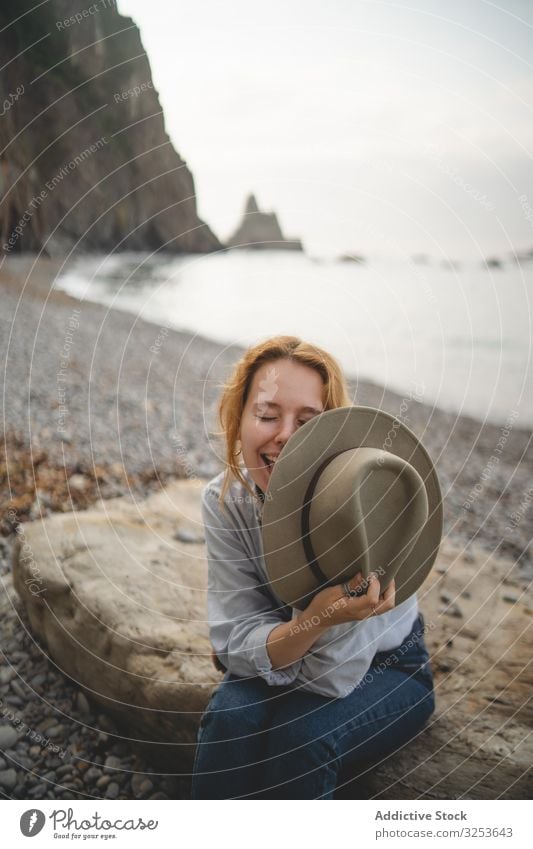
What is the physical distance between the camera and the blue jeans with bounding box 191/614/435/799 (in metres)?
1.22

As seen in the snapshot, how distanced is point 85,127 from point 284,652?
5.24 metres

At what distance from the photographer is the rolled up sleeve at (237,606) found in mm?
1266

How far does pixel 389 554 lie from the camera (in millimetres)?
1185

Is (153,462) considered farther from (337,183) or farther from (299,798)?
(299,798)

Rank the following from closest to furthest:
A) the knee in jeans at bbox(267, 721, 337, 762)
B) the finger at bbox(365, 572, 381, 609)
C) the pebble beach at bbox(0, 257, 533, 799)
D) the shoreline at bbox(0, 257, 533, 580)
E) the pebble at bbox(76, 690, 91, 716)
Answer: the finger at bbox(365, 572, 381, 609)
the knee in jeans at bbox(267, 721, 337, 762)
the pebble beach at bbox(0, 257, 533, 799)
the pebble at bbox(76, 690, 91, 716)
the shoreline at bbox(0, 257, 533, 580)

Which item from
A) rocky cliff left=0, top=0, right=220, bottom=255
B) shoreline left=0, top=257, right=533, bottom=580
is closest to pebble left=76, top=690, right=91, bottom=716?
shoreline left=0, top=257, right=533, bottom=580

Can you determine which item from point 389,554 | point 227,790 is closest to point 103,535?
point 227,790

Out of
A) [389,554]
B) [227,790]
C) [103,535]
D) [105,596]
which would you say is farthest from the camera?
[103,535]

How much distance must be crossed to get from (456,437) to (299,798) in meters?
4.75

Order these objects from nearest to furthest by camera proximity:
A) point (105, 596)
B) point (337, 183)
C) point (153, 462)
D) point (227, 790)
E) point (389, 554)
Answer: point (389, 554) < point (227, 790) < point (105, 596) < point (337, 183) < point (153, 462)

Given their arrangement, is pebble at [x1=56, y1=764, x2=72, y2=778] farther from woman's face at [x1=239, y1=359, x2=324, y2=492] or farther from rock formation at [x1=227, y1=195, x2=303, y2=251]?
rock formation at [x1=227, y1=195, x2=303, y2=251]

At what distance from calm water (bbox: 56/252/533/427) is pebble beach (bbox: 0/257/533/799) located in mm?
344

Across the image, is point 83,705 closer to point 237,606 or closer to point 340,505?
point 237,606

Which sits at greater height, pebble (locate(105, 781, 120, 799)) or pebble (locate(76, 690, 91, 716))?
pebble (locate(76, 690, 91, 716))
